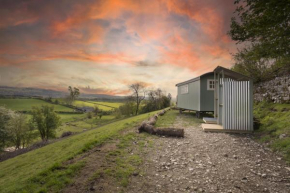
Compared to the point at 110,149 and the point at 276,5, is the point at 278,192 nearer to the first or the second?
the point at 110,149

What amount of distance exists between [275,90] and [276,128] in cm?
537

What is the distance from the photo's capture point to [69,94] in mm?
69312

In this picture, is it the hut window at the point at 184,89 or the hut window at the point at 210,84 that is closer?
the hut window at the point at 210,84

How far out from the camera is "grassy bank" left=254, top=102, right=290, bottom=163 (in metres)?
5.50

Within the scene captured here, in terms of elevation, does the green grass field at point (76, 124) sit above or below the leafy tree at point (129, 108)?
below

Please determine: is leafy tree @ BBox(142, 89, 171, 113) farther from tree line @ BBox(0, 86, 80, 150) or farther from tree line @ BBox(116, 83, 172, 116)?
tree line @ BBox(0, 86, 80, 150)

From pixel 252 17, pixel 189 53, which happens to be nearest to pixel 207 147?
pixel 252 17

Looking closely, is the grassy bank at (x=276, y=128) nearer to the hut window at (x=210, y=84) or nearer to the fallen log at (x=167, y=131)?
the fallen log at (x=167, y=131)

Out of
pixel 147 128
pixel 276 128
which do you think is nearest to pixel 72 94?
pixel 147 128

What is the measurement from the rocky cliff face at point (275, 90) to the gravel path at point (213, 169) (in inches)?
256

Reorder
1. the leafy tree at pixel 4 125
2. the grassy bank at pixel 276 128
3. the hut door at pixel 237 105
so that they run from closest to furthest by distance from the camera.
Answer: the grassy bank at pixel 276 128 → the hut door at pixel 237 105 → the leafy tree at pixel 4 125

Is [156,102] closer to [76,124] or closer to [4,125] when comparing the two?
[76,124]

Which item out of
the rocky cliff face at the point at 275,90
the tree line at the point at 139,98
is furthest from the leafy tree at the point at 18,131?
the rocky cliff face at the point at 275,90

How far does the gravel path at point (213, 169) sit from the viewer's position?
3.46 m
